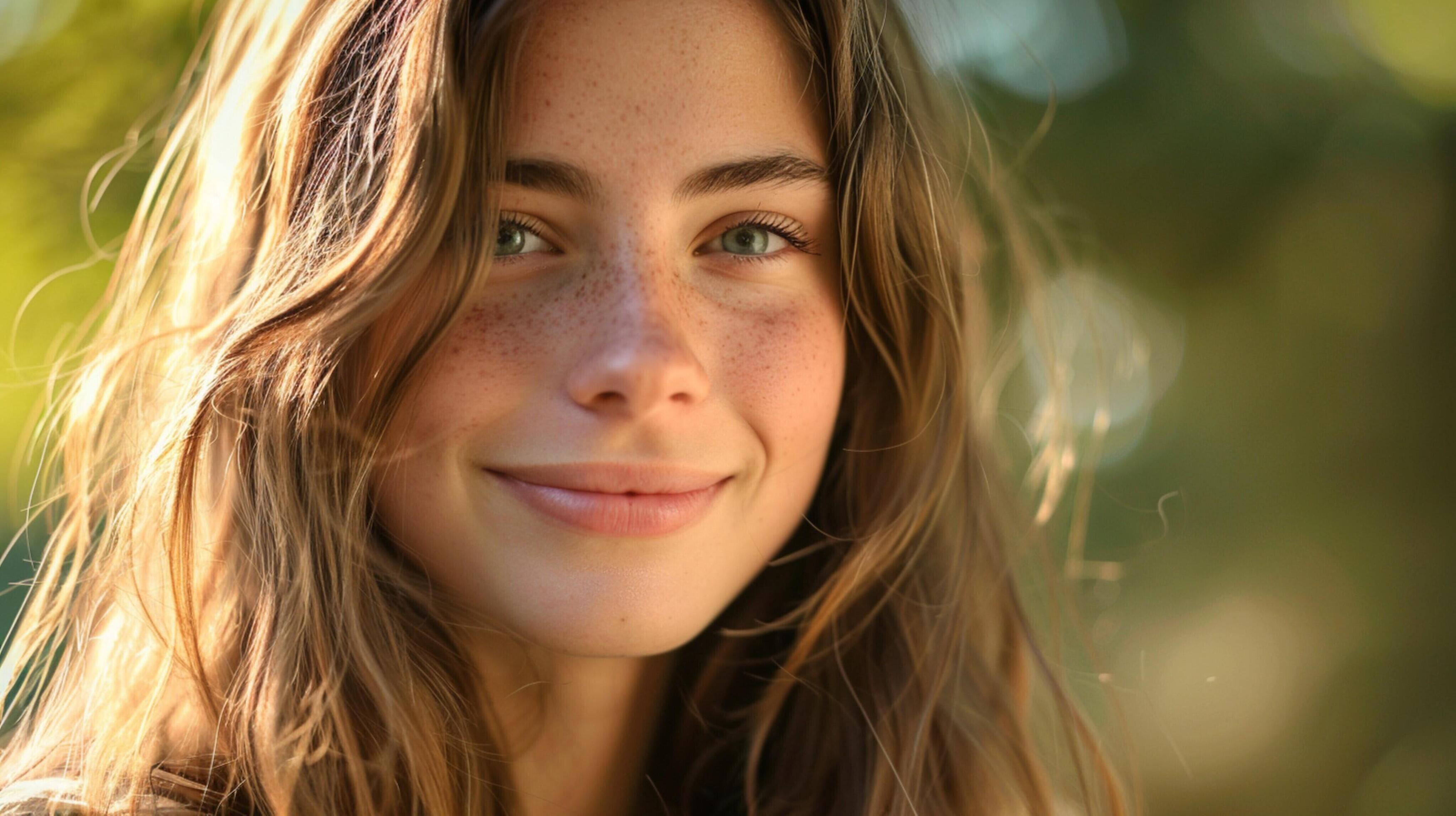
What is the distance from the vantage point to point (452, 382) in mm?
1174

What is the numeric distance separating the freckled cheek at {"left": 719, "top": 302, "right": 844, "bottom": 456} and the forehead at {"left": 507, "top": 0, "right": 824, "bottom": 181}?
0.68ft

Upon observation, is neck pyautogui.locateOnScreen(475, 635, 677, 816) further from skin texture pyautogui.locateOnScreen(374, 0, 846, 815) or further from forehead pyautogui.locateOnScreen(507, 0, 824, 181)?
forehead pyautogui.locateOnScreen(507, 0, 824, 181)

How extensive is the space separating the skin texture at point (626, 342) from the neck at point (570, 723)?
0.27ft

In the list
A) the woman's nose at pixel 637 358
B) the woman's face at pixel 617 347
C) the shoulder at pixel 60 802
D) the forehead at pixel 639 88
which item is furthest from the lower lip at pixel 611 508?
the shoulder at pixel 60 802

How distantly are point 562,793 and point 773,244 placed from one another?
0.80 meters

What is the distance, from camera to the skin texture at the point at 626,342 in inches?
46.2

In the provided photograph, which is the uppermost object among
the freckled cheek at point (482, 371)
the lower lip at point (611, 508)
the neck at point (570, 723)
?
the freckled cheek at point (482, 371)

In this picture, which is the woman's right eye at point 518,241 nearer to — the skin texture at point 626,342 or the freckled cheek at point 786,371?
the skin texture at point 626,342

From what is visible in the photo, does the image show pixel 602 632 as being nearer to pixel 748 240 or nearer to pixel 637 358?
pixel 637 358

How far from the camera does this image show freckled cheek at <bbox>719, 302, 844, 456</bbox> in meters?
1.28

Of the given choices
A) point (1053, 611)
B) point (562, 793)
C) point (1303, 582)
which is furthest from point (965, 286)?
point (1303, 582)

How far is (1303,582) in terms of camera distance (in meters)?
3.34

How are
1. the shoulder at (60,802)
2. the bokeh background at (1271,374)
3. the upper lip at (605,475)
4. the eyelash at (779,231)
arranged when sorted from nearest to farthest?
1. the shoulder at (60,802)
2. the upper lip at (605,475)
3. the eyelash at (779,231)
4. the bokeh background at (1271,374)

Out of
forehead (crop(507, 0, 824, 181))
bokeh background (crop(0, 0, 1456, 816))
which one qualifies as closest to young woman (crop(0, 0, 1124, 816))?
forehead (crop(507, 0, 824, 181))
